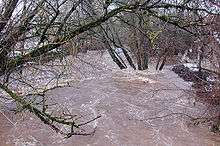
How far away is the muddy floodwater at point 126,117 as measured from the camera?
1042cm

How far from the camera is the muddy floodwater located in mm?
10418

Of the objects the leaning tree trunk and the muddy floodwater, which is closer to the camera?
the muddy floodwater

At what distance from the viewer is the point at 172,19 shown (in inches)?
300

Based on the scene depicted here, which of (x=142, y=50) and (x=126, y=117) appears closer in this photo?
(x=126, y=117)

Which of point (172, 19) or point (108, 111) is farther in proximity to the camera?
point (108, 111)

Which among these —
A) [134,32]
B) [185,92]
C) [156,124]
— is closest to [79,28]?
[156,124]

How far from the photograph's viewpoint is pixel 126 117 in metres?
12.1

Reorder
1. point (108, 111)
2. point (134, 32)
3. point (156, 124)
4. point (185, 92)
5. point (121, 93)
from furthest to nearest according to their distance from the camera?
point (134, 32), point (121, 93), point (185, 92), point (108, 111), point (156, 124)

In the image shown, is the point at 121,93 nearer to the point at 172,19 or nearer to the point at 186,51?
the point at 186,51

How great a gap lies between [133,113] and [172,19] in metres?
5.30

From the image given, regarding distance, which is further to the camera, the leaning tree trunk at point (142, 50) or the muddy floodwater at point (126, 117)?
the leaning tree trunk at point (142, 50)

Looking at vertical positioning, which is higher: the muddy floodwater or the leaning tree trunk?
the leaning tree trunk

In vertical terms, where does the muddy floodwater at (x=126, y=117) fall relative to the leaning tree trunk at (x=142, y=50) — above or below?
below

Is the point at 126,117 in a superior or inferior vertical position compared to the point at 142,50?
inferior
